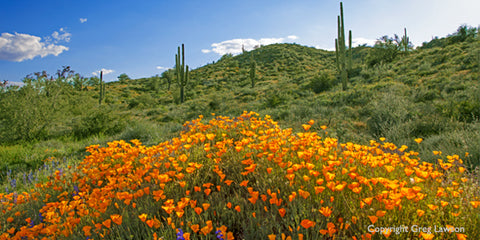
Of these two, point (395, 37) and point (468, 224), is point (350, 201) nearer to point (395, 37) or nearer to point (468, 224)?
point (468, 224)

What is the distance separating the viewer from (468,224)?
156 centimetres

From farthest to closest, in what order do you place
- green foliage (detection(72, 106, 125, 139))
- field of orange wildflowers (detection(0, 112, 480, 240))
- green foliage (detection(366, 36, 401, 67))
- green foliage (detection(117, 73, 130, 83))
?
green foliage (detection(117, 73, 130, 83)) → green foliage (detection(366, 36, 401, 67)) → green foliage (detection(72, 106, 125, 139)) → field of orange wildflowers (detection(0, 112, 480, 240))

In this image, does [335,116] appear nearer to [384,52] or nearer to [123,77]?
[384,52]

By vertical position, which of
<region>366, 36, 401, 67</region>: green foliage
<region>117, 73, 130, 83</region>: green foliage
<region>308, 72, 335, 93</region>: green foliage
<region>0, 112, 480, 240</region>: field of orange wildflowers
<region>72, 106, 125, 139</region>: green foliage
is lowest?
<region>0, 112, 480, 240</region>: field of orange wildflowers

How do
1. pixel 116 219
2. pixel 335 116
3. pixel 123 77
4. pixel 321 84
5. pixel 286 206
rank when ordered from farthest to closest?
pixel 123 77 < pixel 321 84 < pixel 335 116 < pixel 286 206 < pixel 116 219

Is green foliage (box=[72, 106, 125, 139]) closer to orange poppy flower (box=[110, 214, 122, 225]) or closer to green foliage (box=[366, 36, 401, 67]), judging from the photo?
orange poppy flower (box=[110, 214, 122, 225])

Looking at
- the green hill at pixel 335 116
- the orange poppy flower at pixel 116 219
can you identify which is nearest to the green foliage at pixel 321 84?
the green hill at pixel 335 116

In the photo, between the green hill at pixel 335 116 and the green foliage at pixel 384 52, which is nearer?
the green hill at pixel 335 116

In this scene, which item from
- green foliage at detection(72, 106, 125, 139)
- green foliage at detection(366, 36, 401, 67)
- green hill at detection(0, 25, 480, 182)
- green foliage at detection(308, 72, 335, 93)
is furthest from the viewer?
green foliage at detection(366, 36, 401, 67)

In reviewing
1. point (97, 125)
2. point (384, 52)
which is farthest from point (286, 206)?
point (384, 52)

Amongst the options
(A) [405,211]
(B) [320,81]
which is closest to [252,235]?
(A) [405,211]

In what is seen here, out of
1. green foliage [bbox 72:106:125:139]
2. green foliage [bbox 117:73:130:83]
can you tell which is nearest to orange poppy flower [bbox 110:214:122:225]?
green foliage [bbox 72:106:125:139]

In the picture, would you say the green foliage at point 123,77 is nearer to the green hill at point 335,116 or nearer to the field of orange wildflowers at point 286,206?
the green hill at point 335,116

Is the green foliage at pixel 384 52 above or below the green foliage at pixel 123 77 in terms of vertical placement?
below
